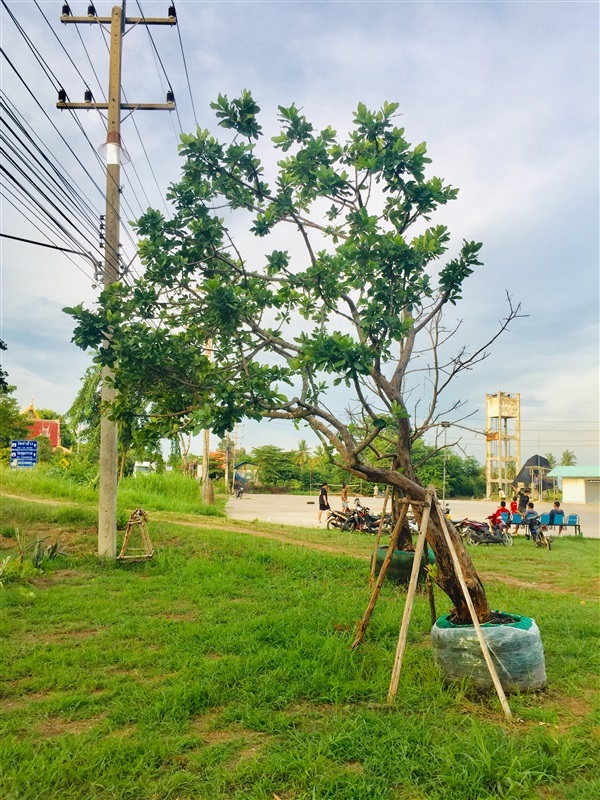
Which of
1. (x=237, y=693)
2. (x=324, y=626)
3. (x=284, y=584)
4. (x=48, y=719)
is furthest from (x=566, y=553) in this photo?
(x=48, y=719)

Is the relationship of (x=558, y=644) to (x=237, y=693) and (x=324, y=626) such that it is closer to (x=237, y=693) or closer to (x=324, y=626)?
(x=324, y=626)

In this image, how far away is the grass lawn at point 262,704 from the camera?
11.7ft

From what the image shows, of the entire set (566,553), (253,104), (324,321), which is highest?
(253,104)

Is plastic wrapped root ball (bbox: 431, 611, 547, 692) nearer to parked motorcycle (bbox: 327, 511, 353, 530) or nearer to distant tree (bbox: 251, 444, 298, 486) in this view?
parked motorcycle (bbox: 327, 511, 353, 530)

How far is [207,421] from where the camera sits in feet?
16.5

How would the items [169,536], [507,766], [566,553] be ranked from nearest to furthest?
[507,766], [169,536], [566,553]

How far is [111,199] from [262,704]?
Result: 30.1ft

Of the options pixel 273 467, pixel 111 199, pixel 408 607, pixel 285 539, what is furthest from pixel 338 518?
pixel 273 467

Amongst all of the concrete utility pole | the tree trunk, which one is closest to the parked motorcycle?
the concrete utility pole

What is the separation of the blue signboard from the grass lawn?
15.0 m

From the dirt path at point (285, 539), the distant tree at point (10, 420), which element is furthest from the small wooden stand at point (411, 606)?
the distant tree at point (10, 420)

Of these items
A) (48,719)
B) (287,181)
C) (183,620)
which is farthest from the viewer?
(183,620)

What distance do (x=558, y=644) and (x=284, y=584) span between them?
14.0ft

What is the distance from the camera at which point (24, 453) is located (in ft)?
74.2
